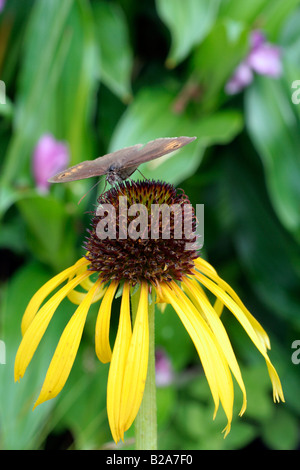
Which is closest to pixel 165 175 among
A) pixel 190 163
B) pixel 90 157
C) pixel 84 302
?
pixel 190 163

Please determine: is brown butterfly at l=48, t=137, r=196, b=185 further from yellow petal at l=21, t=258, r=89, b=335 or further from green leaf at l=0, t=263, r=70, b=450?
green leaf at l=0, t=263, r=70, b=450

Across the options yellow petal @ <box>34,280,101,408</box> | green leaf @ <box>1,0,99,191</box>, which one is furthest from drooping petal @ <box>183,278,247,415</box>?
green leaf @ <box>1,0,99,191</box>

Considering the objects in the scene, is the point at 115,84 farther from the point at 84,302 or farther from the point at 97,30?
the point at 84,302

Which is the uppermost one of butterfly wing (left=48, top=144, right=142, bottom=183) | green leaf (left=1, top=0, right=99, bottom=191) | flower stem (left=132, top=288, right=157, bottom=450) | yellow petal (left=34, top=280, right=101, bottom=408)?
green leaf (left=1, top=0, right=99, bottom=191)

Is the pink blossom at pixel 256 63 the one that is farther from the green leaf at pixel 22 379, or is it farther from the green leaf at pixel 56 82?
the green leaf at pixel 22 379

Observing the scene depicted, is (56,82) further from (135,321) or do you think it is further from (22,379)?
(135,321)

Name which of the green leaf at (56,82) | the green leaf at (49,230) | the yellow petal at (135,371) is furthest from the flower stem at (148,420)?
the green leaf at (56,82)
